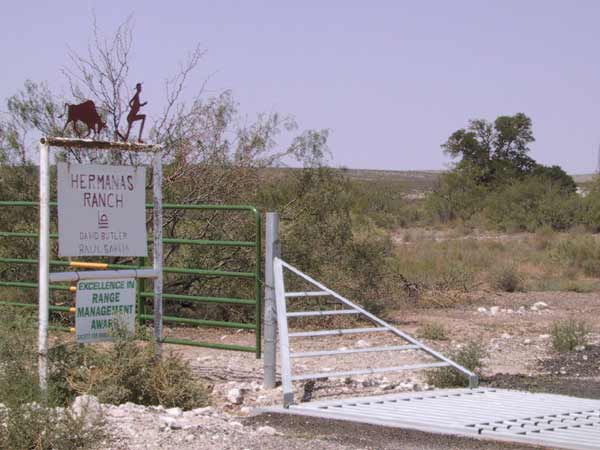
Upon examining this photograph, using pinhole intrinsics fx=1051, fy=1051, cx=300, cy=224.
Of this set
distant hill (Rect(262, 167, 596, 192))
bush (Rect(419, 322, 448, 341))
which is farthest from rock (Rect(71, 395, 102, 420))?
distant hill (Rect(262, 167, 596, 192))

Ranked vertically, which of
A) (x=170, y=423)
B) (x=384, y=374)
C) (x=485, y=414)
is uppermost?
(x=170, y=423)

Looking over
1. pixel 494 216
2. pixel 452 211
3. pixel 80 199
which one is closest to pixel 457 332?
pixel 80 199

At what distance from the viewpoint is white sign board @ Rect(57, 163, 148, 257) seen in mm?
9492

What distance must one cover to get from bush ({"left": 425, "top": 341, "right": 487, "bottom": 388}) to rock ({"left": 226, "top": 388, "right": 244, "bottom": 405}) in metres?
2.04

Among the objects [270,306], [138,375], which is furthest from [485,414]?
[138,375]

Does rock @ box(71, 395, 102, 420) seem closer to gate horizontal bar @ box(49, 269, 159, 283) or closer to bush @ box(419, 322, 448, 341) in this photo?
gate horizontal bar @ box(49, 269, 159, 283)

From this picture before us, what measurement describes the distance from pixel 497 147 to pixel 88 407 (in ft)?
169

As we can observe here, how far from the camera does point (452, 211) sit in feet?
174

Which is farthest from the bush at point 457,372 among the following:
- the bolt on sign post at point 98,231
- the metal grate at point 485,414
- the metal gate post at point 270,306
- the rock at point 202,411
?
the bolt on sign post at point 98,231

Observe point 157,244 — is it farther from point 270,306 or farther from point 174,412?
point 174,412

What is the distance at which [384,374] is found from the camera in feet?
37.5

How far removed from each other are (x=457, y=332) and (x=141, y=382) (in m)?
7.55

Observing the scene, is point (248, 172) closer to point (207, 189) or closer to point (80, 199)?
point (207, 189)

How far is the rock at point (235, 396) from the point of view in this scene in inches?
393
